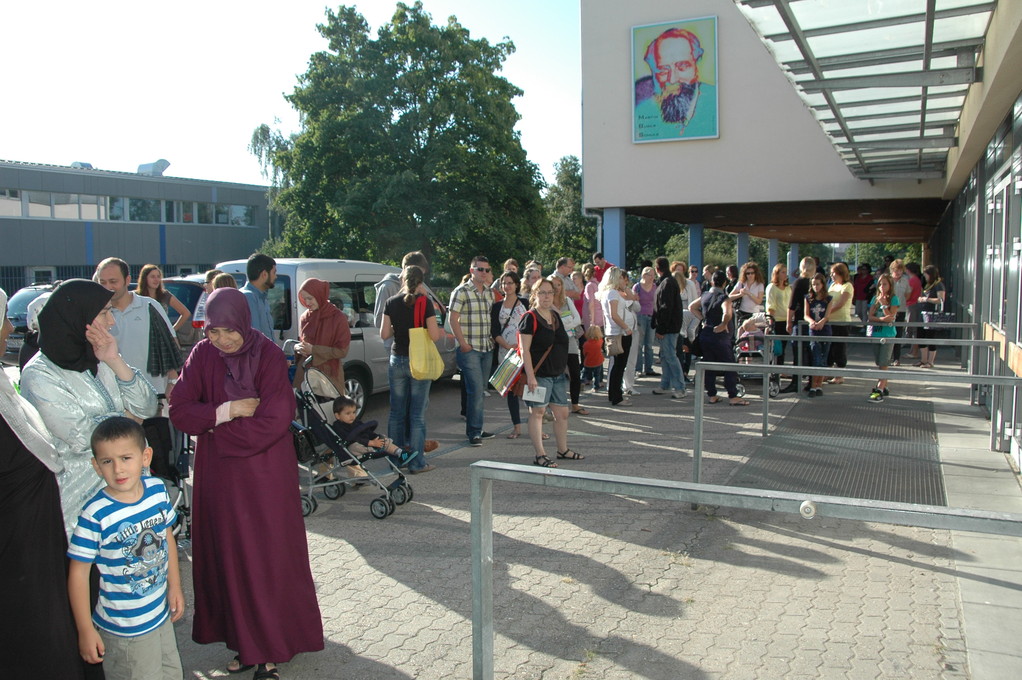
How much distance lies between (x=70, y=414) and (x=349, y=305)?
7031 millimetres

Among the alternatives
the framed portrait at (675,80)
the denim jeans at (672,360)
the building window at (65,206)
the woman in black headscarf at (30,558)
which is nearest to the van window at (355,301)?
the denim jeans at (672,360)

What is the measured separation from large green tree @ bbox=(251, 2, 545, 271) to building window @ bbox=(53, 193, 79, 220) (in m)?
11.5

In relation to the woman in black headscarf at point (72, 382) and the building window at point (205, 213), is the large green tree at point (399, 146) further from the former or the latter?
the woman in black headscarf at point (72, 382)

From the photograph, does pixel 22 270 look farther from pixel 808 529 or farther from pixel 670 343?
pixel 808 529

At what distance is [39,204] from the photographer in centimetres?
4131

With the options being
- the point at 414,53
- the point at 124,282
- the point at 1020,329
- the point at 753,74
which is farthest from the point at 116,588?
the point at 414,53

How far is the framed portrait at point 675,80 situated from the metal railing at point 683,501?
56.5 feet

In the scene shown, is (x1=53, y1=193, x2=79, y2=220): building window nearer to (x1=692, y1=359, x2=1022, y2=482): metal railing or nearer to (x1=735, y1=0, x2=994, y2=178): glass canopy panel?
(x1=735, y1=0, x2=994, y2=178): glass canopy panel

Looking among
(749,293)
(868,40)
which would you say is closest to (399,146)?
(749,293)

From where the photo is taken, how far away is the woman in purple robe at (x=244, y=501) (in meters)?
3.72

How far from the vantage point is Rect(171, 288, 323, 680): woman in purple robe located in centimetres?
372

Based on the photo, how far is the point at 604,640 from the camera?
4.11 metres

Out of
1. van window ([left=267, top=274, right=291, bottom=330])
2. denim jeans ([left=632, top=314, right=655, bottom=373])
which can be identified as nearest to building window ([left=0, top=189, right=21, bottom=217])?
Result: denim jeans ([left=632, top=314, right=655, bottom=373])

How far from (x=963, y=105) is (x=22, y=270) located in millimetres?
42699
